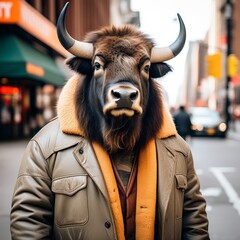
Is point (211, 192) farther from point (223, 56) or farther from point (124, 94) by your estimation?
point (223, 56)

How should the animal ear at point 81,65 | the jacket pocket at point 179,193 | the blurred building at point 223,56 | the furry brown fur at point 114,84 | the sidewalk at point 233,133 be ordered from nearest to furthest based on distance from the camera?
the furry brown fur at point 114,84
the jacket pocket at point 179,193
the animal ear at point 81,65
the sidewalk at point 233,133
the blurred building at point 223,56

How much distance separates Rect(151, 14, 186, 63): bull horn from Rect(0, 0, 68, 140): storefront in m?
13.6

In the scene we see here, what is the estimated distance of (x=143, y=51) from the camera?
281 cm

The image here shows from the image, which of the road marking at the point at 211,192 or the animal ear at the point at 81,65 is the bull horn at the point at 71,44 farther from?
the road marking at the point at 211,192

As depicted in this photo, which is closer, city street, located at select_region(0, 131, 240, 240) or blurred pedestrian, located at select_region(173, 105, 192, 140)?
city street, located at select_region(0, 131, 240, 240)

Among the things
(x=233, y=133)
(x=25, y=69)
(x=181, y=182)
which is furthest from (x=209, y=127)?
(x=181, y=182)

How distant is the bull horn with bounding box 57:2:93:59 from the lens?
278 centimetres

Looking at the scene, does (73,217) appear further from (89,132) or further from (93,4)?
(93,4)

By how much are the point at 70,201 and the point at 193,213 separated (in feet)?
2.70

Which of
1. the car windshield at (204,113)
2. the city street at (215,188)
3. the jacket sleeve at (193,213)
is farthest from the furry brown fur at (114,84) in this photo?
the car windshield at (204,113)

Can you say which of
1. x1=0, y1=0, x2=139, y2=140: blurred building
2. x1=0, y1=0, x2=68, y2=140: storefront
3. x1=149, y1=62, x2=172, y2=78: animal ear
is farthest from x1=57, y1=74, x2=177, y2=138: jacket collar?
x1=0, y1=0, x2=68, y2=140: storefront

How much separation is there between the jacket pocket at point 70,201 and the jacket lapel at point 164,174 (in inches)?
17.5

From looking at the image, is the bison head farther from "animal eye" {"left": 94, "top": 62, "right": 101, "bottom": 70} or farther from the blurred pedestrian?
the blurred pedestrian

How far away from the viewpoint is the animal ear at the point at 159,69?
118 inches
